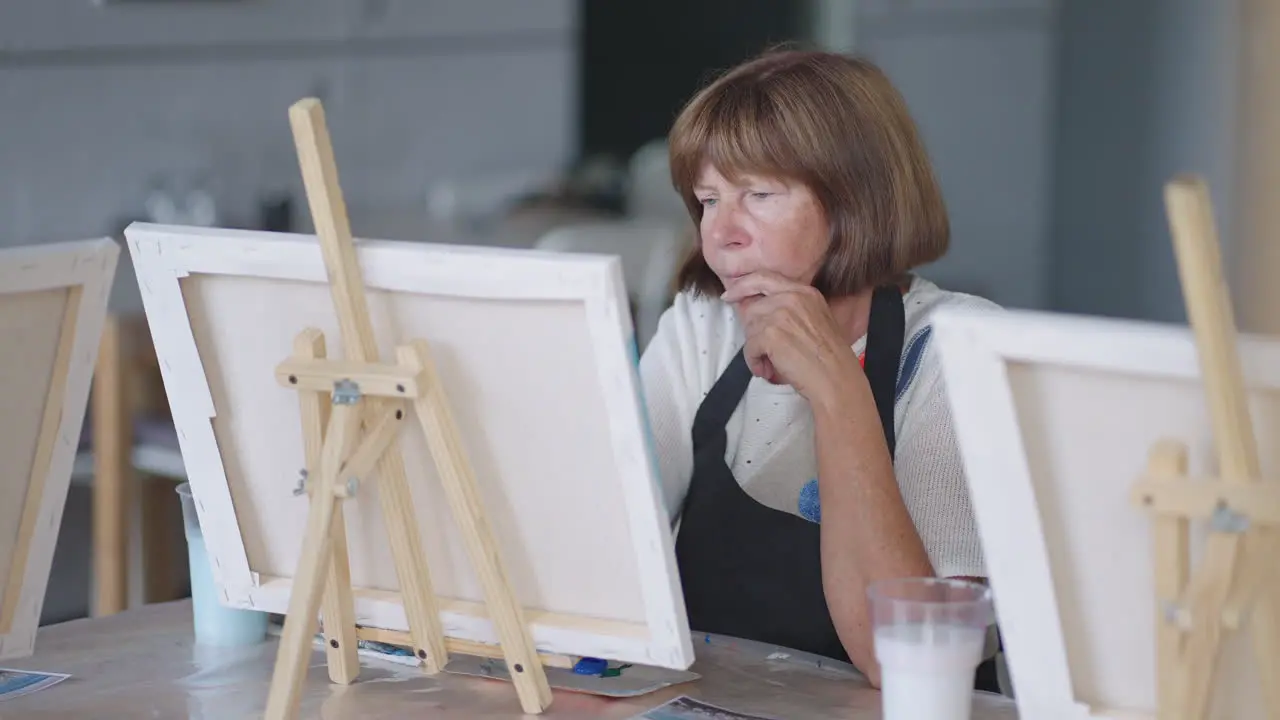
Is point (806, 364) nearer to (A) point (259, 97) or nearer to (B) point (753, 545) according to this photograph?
(B) point (753, 545)

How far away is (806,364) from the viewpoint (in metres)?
1.33

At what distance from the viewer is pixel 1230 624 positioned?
33.6 inches

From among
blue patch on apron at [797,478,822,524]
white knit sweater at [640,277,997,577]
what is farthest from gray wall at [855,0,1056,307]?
blue patch on apron at [797,478,822,524]

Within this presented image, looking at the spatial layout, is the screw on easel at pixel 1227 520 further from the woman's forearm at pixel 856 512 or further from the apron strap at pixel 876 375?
the apron strap at pixel 876 375

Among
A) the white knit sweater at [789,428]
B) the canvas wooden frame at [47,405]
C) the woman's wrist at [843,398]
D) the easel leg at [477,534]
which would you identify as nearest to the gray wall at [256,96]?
the white knit sweater at [789,428]

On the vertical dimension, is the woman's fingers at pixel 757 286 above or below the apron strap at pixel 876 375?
above

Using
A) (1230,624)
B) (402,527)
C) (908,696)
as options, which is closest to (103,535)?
(402,527)

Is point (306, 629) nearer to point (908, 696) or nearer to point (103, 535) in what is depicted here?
point (908, 696)

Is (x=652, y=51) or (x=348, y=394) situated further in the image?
(x=652, y=51)

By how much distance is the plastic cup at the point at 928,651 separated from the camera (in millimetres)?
986

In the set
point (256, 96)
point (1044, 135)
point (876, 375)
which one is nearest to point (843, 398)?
point (876, 375)

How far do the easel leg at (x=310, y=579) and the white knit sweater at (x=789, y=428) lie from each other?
0.40m

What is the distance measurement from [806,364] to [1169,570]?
1.63 ft

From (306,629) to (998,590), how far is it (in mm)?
471
